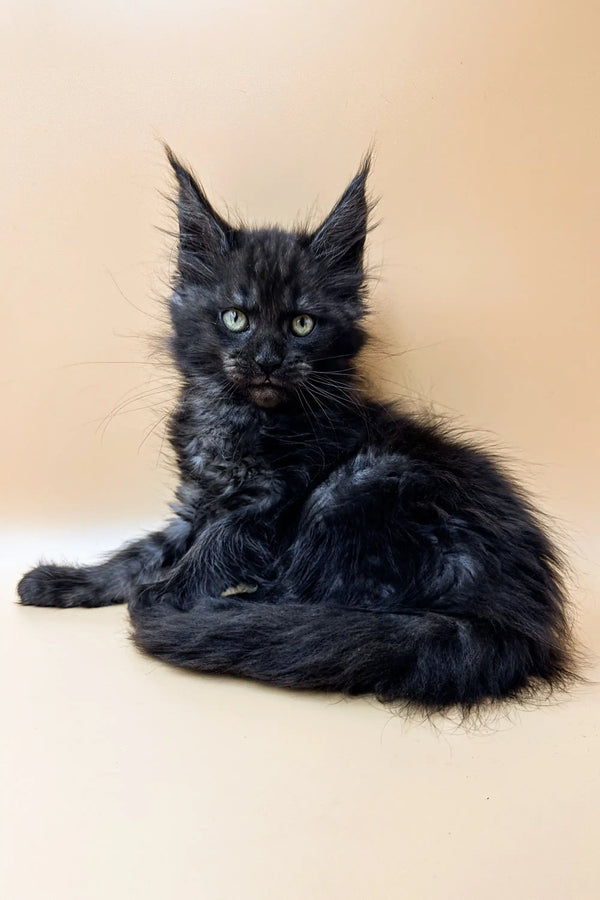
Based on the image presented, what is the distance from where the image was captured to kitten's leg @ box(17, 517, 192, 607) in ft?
8.02

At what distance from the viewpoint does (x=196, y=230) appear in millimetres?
2359

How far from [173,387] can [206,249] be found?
0.63m

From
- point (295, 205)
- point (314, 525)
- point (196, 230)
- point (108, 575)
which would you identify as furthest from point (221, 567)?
point (295, 205)

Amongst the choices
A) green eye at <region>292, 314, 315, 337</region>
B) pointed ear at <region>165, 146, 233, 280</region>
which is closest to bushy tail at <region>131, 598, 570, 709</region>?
green eye at <region>292, 314, 315, 337</region>

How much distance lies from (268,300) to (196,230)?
0.36m

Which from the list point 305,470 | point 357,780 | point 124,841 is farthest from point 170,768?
point 305,470

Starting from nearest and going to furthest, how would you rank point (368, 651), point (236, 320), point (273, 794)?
point (273, 794) → point (368, 651) → point (236, 320)

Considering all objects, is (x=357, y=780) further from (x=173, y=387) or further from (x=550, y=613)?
(x=173, y=387)

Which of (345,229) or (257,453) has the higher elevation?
(345,229)

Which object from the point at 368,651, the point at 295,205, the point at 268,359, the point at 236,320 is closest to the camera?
the point at 368,651

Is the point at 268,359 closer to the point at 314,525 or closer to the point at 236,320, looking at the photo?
the point at 236,320

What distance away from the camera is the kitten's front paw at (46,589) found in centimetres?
244

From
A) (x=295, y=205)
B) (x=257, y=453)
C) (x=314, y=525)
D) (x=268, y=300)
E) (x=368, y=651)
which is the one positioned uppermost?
(x=295, y=205)

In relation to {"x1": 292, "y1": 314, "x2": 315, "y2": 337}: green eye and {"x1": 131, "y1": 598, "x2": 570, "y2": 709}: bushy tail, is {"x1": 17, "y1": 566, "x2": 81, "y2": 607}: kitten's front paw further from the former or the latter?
{"x1": 292, "y1": 314, "x2": 315, "y2": 337}: green eye
